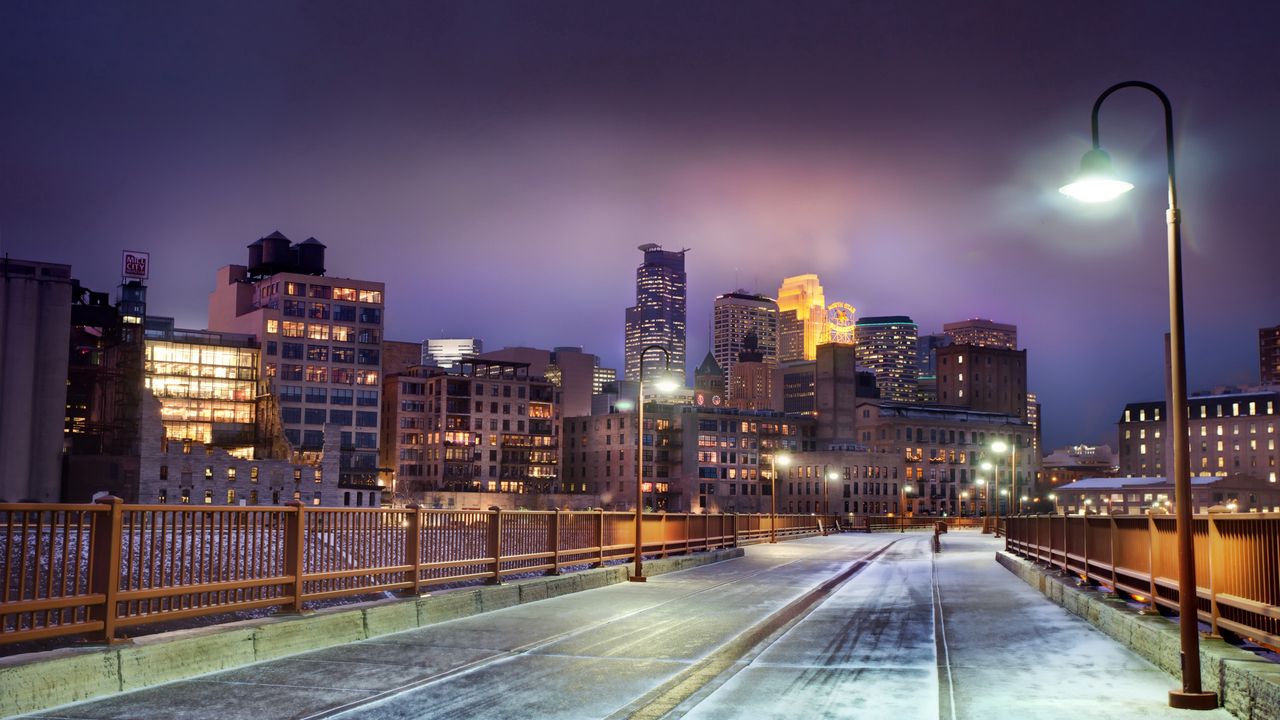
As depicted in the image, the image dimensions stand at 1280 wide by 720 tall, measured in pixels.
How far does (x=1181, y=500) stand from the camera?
11.0 m

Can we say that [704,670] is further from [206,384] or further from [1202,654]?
[206,384]

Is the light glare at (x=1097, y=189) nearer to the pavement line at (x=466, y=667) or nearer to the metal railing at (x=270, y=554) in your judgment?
the pavement line at (x=466, y=667)

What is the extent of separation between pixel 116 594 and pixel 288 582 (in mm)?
3301

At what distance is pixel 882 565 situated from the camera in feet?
128

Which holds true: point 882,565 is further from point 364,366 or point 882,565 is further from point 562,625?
point 364,366

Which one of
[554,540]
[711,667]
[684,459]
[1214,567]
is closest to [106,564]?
[711,667]

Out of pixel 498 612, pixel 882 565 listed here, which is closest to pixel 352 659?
pixel 498 612

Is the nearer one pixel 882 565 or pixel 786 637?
pixel 786 637

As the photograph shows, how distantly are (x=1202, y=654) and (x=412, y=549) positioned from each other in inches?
461

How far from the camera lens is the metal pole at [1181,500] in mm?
10555

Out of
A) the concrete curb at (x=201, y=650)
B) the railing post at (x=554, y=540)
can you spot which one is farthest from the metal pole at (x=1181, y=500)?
the railing post at (x=554, y=540)

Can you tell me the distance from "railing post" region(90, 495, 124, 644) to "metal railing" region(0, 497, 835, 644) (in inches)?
0.6

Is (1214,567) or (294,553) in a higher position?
(1214,567)

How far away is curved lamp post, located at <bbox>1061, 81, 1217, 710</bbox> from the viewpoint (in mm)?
10594
